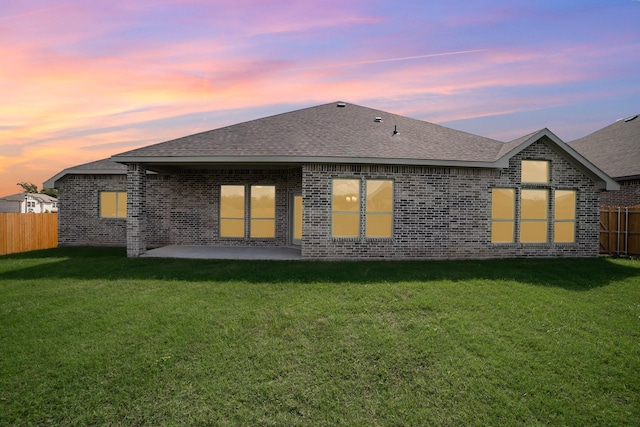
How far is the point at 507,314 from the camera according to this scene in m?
7.55

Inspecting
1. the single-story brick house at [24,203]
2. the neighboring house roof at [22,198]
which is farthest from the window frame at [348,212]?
the neighboring house roof at [22,198]

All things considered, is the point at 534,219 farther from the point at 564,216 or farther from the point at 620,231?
the point at 620,231

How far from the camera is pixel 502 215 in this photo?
13398 mm

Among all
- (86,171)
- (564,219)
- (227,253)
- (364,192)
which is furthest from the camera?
(86,171)

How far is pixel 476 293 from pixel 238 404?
5875mm

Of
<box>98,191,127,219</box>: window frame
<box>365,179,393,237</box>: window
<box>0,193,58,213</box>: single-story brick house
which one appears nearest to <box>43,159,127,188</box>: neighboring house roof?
<box>98,191,127,219</box>: window frame

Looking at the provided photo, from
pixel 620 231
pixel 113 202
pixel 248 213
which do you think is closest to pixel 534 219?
pixel 620 231

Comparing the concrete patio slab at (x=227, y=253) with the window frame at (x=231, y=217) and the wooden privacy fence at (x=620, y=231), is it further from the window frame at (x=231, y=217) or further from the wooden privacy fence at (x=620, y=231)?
the wooden privacy fence at (x=620, y=231)

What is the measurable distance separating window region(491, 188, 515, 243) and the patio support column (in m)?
11.9

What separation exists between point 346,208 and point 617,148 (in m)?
18.0

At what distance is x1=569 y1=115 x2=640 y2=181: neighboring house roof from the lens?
18.2m

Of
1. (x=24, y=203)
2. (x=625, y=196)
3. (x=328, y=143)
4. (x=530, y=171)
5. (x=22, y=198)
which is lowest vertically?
(x=24, y=203)

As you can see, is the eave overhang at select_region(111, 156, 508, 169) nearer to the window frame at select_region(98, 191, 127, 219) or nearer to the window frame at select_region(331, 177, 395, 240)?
the window frame at select_region(331, 177, 395, 240)

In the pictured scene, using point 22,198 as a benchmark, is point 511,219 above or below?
below
